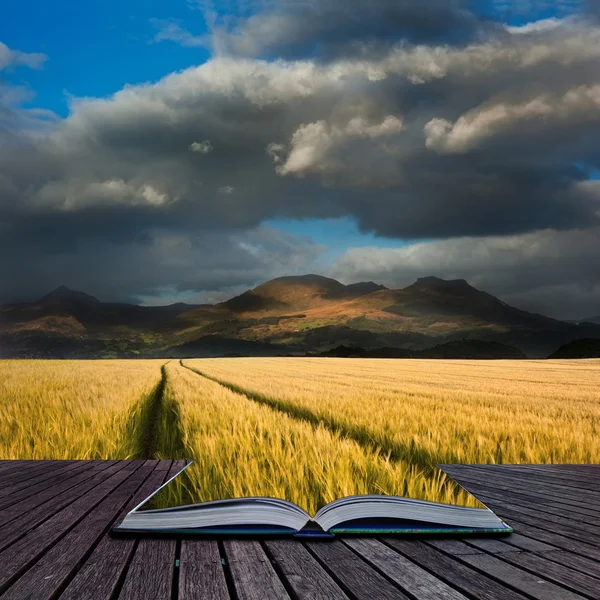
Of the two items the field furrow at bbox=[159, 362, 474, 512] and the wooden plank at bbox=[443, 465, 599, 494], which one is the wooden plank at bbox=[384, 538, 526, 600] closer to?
the field furrow at bbox=[159, 362, 474, 512]

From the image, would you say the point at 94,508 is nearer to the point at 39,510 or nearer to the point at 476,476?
the point at 39,510

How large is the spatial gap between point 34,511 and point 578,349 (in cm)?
12648

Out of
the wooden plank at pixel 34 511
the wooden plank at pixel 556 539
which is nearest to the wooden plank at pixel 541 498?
the wooden plank at pixel 556 539

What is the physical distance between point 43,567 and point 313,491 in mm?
2460

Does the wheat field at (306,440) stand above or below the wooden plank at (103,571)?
below

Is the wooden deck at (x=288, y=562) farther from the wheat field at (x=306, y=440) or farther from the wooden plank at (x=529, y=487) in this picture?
the wheat field at (x=306, y=440)

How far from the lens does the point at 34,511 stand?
350cm

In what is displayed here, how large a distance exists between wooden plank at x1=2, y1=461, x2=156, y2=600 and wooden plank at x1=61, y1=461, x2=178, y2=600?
0.05 metres

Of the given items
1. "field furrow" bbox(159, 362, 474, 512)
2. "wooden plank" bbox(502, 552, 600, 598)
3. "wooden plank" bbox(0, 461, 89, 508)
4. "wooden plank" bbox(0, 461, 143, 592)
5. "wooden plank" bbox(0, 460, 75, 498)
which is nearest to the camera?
"wooden plank" bbox(502, 552, 600, 598)

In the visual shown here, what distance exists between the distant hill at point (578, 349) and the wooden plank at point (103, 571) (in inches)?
4653

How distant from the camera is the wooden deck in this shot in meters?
2.14

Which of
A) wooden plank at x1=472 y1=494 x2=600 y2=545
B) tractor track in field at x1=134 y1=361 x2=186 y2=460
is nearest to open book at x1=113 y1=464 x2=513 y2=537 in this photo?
wooden plank at x1=472 y1=494 x2=600 y2=545

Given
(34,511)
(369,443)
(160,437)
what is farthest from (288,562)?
(160,437)

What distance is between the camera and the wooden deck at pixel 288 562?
214cm
